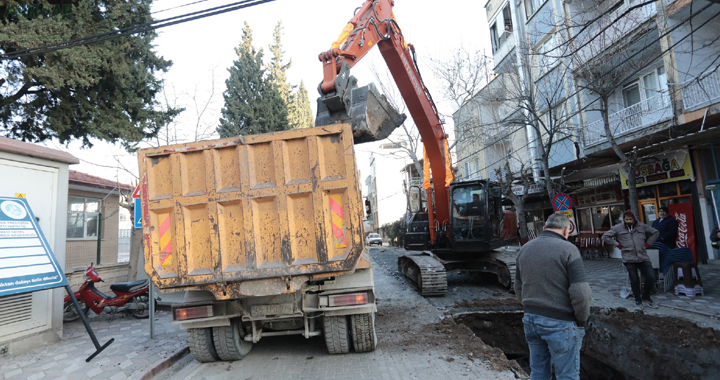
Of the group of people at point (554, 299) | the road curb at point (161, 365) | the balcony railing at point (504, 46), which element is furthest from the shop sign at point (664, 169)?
the road curb at point (161, 365)

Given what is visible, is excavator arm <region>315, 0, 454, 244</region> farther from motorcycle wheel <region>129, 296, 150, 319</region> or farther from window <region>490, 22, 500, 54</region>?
window <region>490, 22, 500, 54</region>

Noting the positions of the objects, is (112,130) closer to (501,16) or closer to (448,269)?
(448,269)

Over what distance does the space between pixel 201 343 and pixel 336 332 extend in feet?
5.73

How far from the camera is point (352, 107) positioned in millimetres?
5820

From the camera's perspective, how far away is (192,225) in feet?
14.8

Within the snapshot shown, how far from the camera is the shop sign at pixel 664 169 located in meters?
11.9

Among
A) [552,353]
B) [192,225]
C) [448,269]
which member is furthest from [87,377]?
[448,269]

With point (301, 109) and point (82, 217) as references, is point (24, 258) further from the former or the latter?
point (301, 109)

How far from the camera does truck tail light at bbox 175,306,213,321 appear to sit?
479 centimetres

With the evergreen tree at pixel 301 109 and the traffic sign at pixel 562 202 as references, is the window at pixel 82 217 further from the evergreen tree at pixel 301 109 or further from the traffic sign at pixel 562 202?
the evergreen tree at pixel 301 109

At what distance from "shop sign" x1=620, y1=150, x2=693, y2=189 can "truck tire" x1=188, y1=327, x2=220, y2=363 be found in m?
13.5

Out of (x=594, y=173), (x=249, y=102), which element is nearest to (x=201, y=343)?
(x=594, y=173)

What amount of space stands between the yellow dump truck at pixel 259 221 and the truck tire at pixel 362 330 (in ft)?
0.95

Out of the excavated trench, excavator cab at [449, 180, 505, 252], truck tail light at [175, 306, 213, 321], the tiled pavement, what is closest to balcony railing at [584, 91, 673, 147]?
the tiled pavement
